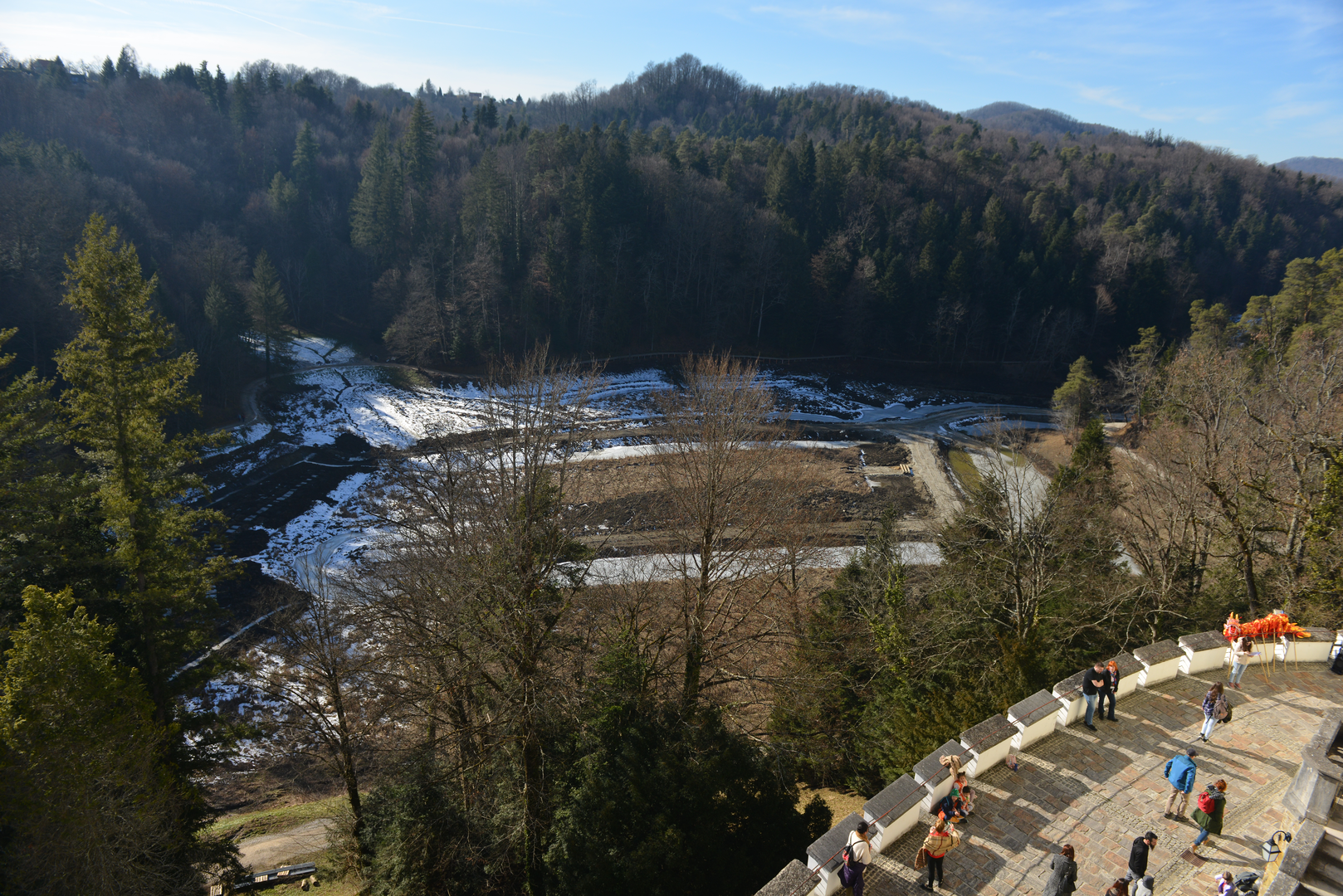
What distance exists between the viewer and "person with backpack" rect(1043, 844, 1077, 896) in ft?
24.2

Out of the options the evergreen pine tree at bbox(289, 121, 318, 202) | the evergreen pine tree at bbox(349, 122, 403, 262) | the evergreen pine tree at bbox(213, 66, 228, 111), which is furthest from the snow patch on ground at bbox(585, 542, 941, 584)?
the evergreen pine tree at bbox(213, 66, 228, 111)

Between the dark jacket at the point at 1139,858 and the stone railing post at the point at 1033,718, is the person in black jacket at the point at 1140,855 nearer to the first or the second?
the dark jacket at the point at 1139,858

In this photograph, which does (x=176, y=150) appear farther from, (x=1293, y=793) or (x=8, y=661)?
(x=1293, y=793)

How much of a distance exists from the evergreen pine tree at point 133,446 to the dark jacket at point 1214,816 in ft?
61.6

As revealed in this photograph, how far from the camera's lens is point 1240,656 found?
12031 millimetres

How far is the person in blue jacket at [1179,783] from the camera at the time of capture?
9078mm

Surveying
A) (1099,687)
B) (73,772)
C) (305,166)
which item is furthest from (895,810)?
(305,166)

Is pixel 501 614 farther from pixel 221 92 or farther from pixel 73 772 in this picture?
pixel 221 92

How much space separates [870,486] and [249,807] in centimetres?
2924

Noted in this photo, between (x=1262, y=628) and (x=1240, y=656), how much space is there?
0.93 m

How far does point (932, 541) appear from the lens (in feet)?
98.8

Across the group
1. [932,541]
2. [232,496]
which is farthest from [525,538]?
[232,496]

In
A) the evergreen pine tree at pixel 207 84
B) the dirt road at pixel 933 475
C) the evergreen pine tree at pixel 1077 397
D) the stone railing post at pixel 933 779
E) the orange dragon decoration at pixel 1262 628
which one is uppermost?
the evergreen pine tree at pixel 207 84

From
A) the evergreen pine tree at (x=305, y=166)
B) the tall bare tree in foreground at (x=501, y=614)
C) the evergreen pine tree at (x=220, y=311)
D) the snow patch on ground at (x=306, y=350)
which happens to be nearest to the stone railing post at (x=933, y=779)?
the tall bare tree in foreground at (x=501, y=614)
